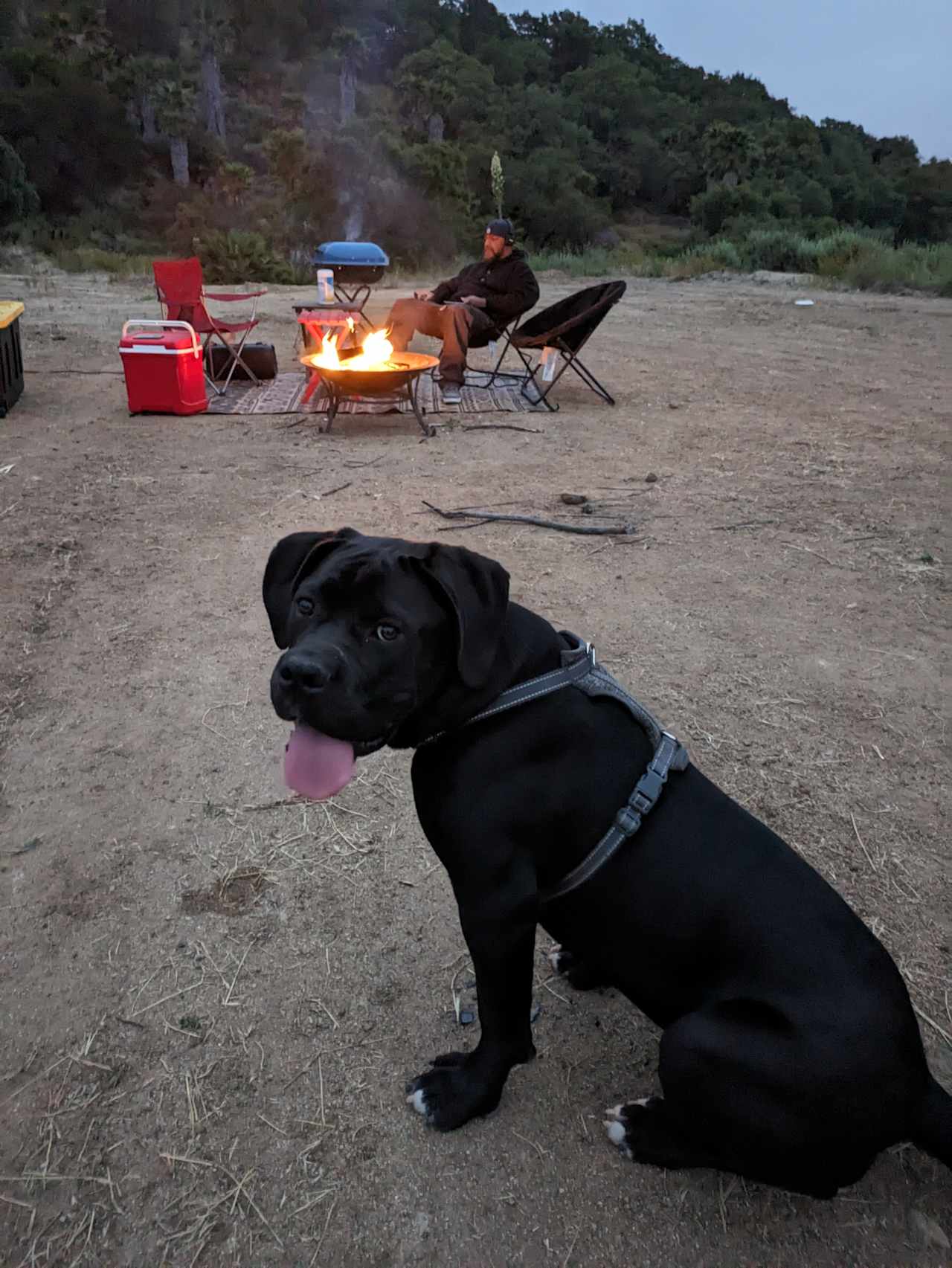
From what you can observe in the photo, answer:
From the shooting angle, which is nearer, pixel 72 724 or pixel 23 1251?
pixel 23 1251

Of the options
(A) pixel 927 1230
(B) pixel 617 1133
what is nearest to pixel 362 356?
(B) pixel 617 1133

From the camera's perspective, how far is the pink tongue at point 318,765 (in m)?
1.59

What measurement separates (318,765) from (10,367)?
733cm

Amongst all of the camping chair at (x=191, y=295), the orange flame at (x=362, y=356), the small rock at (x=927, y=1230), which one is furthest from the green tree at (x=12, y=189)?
the small rock at (x=927, y=1230)

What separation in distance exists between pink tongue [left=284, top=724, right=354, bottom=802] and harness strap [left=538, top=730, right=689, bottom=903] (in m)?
0.48

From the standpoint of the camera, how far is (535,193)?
152 feet

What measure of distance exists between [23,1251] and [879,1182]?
1.70 m

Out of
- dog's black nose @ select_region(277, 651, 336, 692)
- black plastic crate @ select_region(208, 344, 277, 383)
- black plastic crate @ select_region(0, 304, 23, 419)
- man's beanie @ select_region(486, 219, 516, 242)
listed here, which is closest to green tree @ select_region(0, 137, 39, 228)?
black plastic crate @ select_region(208, 344, 277, 383)

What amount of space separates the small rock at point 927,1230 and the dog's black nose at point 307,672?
1574 mm

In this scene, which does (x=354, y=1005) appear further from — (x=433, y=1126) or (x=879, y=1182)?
(x=879, y=1182)

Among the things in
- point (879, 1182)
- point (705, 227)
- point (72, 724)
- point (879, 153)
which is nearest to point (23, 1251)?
point (879, 1182)

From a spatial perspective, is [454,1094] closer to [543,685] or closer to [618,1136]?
[618,1136]

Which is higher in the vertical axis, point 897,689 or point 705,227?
point 705,227

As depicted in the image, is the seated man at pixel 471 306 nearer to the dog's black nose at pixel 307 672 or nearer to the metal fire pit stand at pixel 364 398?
the metal fire pit stand at pixel 364 398
